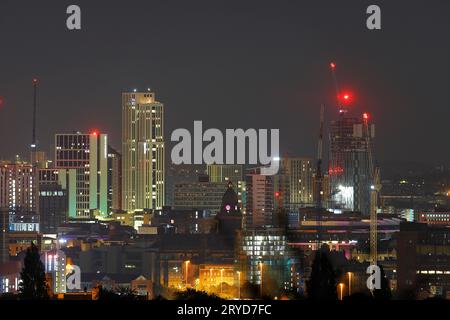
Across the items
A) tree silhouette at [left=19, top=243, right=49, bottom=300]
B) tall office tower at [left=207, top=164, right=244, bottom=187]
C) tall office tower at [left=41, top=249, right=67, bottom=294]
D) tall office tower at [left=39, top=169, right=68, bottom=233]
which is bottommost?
tall office tower at [left=41, top=249, right=67, bottom=294]

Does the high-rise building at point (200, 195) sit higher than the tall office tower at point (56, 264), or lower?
higher

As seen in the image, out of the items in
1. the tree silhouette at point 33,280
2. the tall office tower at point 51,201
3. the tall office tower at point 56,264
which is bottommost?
the tall office tower at point 56,264

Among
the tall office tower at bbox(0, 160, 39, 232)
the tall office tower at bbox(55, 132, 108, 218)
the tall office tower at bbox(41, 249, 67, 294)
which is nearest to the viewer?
the tall office tower at bbox(41, 249, 67, 294)

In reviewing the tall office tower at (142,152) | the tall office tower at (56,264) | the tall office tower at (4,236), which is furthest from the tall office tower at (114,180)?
the tall office tower at (56,264)

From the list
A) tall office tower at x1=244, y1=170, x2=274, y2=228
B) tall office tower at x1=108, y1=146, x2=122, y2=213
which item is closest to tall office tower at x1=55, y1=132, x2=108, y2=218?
tall office tower at x1=108, y1=146, x2=122, y2=213

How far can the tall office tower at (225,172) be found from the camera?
2797cm

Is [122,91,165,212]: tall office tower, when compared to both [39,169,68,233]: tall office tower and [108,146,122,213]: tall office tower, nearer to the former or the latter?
[108,146,122,213]: tall office tower

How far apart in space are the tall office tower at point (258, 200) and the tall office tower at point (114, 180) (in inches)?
265

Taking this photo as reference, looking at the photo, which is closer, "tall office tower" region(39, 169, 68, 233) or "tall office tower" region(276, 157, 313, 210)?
"tall office tower" region(276, 157, 313, 210)

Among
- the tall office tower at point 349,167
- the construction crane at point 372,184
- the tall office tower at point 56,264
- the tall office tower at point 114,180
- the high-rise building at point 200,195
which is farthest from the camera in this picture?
the tall office tower at point 114,180

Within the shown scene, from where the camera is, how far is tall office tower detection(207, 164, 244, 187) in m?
28.0

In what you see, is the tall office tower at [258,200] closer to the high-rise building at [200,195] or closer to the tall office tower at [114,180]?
the high-rise building at [200,195]

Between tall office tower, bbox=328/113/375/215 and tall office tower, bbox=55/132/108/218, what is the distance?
648cm
